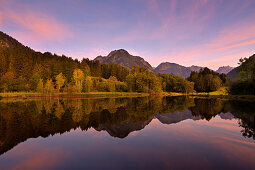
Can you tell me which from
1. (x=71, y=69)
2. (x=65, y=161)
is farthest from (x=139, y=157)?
(x=71, y=69)

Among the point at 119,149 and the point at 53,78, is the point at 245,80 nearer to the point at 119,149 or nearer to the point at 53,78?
the point at 119,149

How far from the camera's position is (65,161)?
880 centimetres

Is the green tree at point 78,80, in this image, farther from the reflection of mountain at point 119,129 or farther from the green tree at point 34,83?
the reflection of mountain at point 119,129

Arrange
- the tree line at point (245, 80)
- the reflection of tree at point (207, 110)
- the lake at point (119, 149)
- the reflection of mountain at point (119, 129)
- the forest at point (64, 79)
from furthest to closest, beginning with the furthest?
the forest at point (64, 79)
the tree line at point (245, 80)
the reflection of tree at point (207, 110)
the reflection of mountain at point (119, 129)
the lake at point (119, 149)

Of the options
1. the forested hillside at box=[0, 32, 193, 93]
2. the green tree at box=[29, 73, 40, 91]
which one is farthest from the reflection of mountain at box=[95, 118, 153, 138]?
the green tree at box=[29, 73, 40, 91]

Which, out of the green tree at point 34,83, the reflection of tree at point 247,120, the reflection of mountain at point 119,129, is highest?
the green tree at point 34,83

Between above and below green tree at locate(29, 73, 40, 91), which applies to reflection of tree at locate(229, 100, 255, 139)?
below

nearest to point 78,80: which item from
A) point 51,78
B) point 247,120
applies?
point 51,78

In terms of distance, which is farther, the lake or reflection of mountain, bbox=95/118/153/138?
reflection of mountain, bbox=95/118/153/138

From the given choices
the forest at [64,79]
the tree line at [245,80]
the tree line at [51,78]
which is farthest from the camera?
the tree line at [51,78]

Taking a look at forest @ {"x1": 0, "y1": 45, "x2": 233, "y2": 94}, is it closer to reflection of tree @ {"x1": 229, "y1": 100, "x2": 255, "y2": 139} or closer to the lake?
reflection of tree @ {"x1": 229, "y1": 100, "x2": 255, "y2": 139}

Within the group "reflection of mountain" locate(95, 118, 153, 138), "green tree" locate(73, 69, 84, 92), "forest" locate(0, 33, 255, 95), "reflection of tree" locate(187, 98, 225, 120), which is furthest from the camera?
"green tree" locate(73, 69, 84, 92)

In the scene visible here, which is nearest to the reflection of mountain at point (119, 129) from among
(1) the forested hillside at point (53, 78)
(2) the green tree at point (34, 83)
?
(1) the forested hillside at point (53, 78)

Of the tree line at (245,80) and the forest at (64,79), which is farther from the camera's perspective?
the forest at (64,79)
